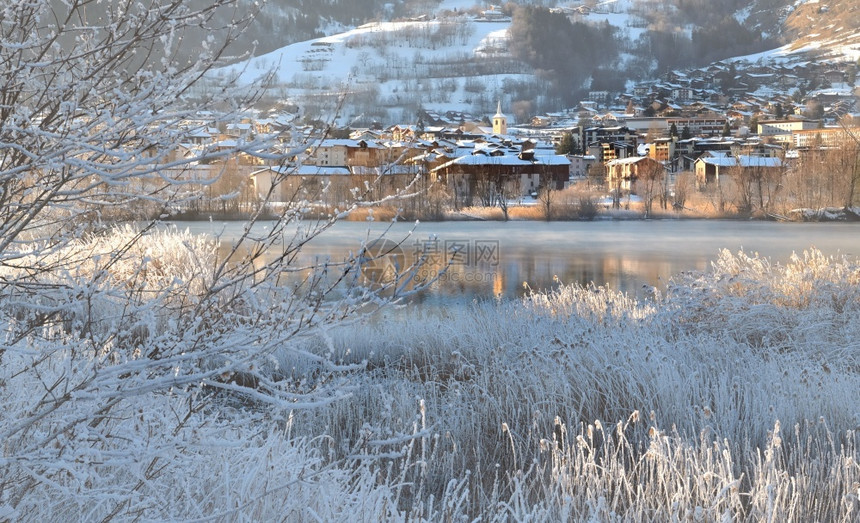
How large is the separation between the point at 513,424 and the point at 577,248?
56.7 feet

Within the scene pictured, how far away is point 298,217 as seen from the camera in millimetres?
2271

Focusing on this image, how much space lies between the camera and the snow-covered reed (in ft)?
6.86

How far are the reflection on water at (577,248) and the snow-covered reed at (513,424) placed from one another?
162 inches

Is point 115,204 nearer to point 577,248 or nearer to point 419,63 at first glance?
point 577,248

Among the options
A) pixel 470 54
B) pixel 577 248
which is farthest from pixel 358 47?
pixel 577 248

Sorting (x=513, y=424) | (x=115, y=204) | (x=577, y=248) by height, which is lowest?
(x=577, y=248)

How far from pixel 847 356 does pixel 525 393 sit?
2720mm

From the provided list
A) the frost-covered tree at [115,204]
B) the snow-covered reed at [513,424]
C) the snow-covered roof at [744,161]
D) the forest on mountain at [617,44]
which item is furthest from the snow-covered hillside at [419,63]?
the frost-covered tree at [115,204]

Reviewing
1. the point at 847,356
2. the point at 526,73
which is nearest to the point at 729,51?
the point at 526,73

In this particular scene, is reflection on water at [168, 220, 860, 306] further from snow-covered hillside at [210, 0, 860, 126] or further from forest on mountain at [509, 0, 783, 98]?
forest on mountain at [509, 0, 783, 98]

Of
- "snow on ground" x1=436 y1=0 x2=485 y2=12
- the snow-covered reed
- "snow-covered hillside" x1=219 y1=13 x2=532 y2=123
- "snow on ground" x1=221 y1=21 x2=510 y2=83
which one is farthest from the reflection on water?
"snow on ground" x1=436 y1=0 x2=485 y2=12

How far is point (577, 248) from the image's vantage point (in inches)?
827

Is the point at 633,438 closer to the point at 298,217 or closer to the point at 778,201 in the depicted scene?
the point at 298,217

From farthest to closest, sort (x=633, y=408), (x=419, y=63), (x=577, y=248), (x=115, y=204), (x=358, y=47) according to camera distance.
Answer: (x=358, y=47) → (x=419, y=63) → (x=577, y=248) → (x=633, y=408) → (x=115, y=204)
